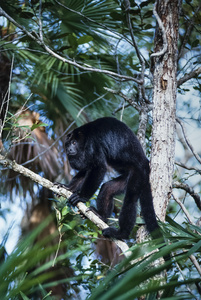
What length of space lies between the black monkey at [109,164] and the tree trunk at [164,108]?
27 cm

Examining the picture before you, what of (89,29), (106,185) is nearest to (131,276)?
(106,185)

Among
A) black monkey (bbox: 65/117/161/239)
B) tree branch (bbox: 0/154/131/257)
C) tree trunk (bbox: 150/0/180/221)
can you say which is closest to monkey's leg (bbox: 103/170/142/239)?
black monkey (bbox: 65/117/161/239)

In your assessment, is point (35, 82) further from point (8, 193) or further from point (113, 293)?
point (113, 293)

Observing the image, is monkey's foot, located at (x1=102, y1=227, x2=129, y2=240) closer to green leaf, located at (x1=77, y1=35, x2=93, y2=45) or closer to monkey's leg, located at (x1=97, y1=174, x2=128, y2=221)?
monkey's leg, located at (x1=97, y1=174, x2=128, y2=221)

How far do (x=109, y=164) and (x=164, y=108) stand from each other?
1.18 meters

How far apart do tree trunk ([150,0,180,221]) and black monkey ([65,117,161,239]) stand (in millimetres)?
265

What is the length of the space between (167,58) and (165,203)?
4.40ft

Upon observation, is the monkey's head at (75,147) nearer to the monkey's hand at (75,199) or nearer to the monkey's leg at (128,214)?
the monkey's hand at (75,199)

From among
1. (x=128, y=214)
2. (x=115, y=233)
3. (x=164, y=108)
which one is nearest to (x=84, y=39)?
(x=164, y=108)

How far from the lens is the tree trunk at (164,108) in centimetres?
311

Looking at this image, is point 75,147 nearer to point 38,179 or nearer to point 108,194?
point 108,194

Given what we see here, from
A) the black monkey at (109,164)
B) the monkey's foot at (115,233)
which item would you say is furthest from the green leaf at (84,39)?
the monkey's foot at (115,233)

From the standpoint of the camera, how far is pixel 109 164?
13.8 ft

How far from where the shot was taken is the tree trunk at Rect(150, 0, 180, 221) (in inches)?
122
